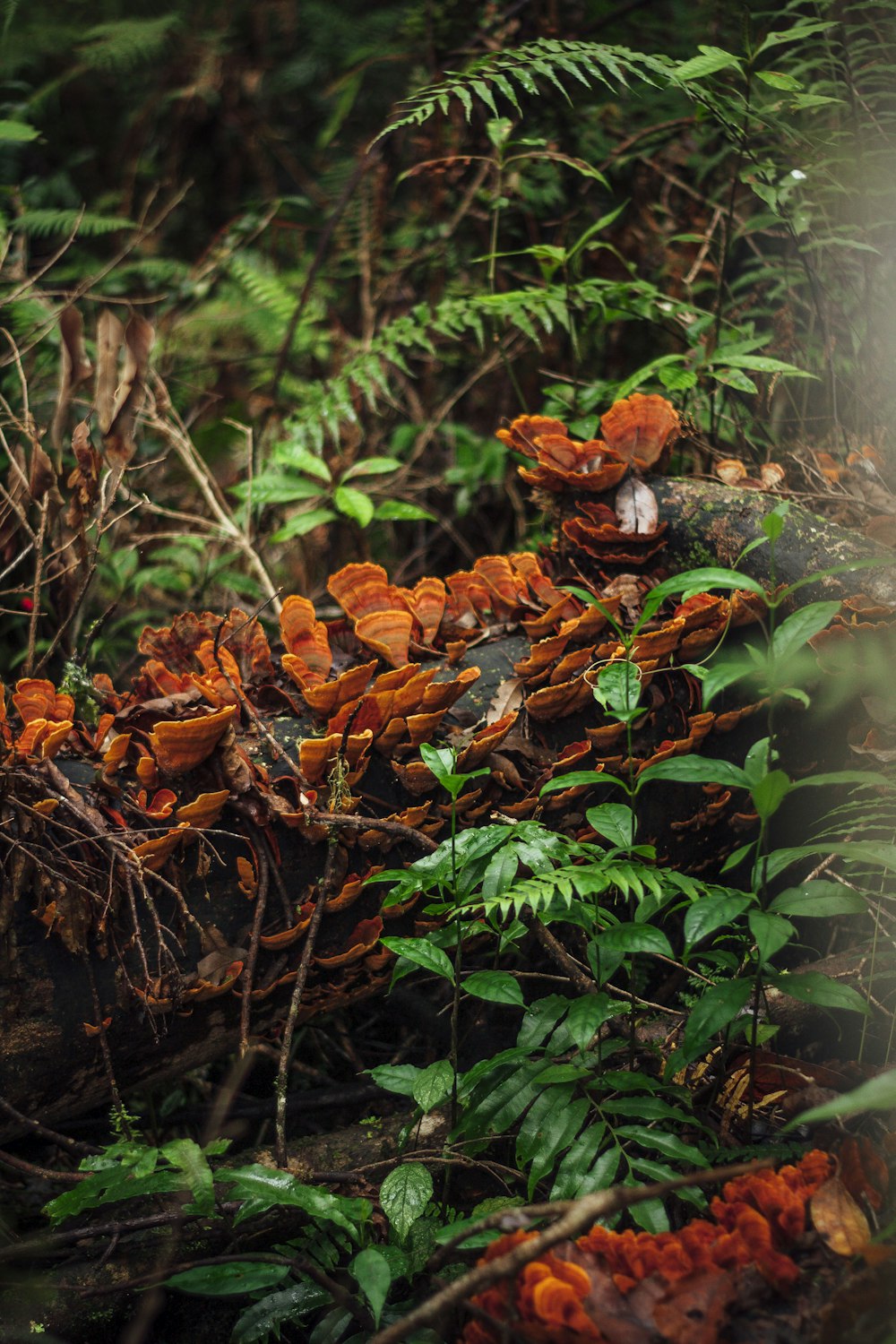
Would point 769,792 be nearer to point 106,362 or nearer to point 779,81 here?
point 779,81

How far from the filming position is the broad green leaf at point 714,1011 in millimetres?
1897

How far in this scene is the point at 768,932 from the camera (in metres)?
1.82

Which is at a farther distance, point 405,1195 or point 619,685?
point 619,685

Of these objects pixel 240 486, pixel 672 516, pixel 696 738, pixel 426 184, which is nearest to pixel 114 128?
pixel 426 184

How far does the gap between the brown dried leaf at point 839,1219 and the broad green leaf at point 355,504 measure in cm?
323

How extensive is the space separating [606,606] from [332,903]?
1.16 meters

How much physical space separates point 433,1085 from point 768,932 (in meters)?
0.85

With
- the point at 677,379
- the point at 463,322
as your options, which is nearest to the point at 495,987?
the point at 677,379

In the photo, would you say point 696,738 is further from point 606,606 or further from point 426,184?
point 426,184

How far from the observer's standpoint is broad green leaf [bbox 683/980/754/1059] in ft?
6.23

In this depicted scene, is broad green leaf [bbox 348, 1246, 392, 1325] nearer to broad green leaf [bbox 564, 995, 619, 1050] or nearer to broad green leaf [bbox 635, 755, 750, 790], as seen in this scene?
broad green leaf [bbox 564, 995, 619, 1050]

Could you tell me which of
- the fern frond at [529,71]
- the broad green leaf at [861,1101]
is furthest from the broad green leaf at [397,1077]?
the fern frond at [529,71]

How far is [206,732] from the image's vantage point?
2316mm

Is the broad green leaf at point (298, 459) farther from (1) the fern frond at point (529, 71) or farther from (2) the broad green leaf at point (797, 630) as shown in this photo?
(2) the broad green leaf at point (797, 630)
